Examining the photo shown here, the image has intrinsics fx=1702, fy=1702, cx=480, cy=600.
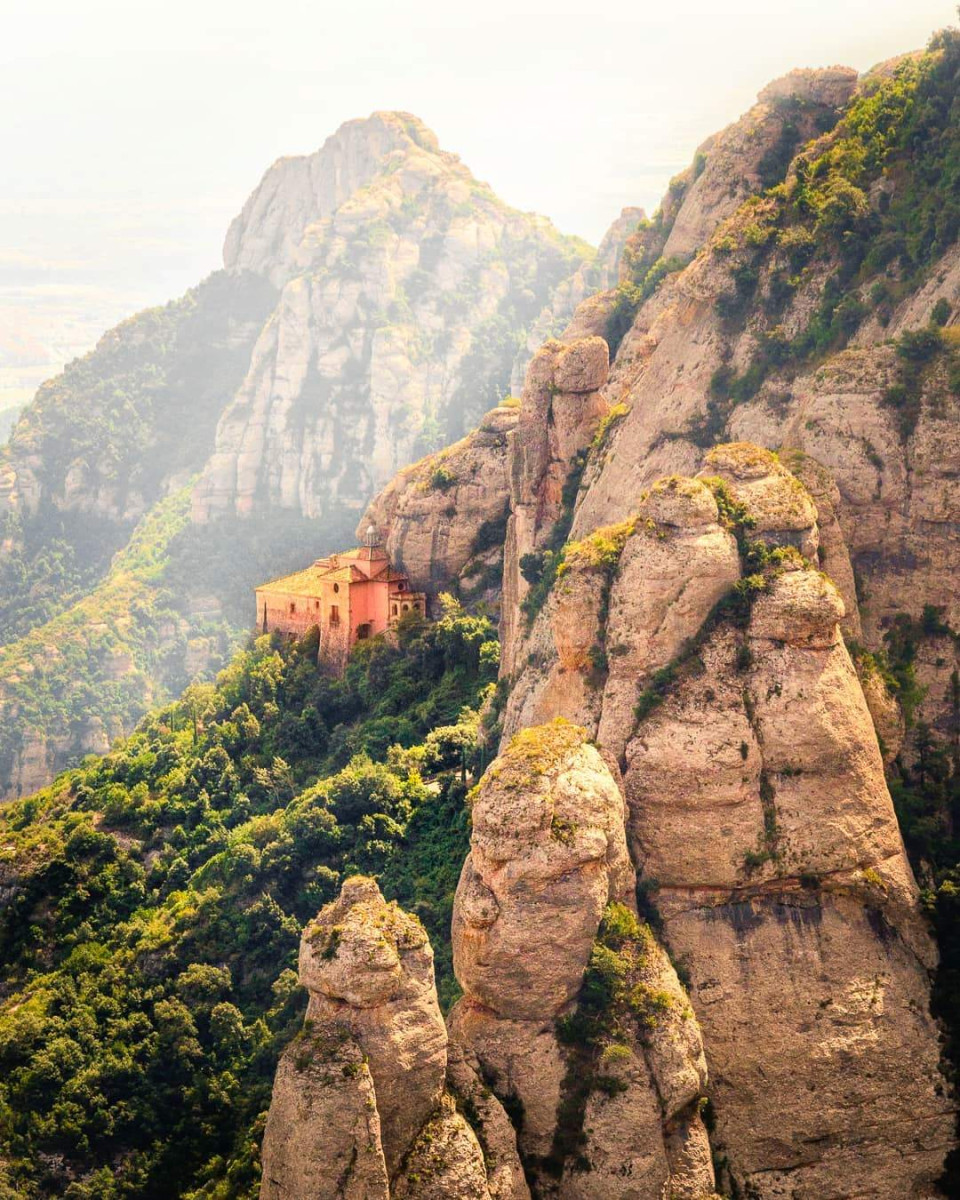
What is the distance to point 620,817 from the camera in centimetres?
5122

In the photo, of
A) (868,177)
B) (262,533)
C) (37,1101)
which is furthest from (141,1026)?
(262,533)

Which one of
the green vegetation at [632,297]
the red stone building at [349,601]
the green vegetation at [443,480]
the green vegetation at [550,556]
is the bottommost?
the red stone building at [349,601]

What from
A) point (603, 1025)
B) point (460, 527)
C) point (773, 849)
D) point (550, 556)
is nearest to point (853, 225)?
point (550, 556)

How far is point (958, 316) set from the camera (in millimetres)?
64312

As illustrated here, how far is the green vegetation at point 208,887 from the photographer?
64.0 m

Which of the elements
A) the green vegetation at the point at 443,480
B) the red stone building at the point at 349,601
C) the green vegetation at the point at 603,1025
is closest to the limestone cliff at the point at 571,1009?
the green vegetation at the point at 603,1025

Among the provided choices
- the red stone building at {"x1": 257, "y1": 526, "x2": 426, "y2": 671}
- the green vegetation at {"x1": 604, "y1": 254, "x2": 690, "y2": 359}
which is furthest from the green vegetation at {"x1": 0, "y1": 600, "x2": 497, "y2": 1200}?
the green vegetation at {"x1": 604, "y1": 254, "x2": 690, "y2": 359}

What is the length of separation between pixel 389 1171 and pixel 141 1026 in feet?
85.3

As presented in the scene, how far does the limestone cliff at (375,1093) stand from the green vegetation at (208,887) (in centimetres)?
1141

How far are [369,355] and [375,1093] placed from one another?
150295mm

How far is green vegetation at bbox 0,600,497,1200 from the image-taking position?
2520 inches

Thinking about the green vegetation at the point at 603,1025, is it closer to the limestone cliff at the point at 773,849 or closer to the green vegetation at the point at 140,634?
the limestone cliff at the point at 773,849

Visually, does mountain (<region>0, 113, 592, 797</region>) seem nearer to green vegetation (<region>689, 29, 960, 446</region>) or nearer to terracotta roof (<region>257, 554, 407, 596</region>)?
terracotta roof (<region>257, 554, 407, 596</region>)

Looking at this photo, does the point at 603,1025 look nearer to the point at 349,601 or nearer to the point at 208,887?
the point at 208,887
